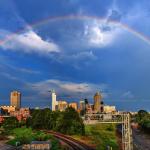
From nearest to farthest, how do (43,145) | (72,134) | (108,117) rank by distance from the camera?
1. (43,145)
2. (108,117)
3. (72,134)

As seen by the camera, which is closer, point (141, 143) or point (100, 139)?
point (100, 139)

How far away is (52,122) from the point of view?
151000 mm

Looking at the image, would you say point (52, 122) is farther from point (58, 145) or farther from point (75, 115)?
point (58, 145)

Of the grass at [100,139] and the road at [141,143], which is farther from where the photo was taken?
the road at [141,143]

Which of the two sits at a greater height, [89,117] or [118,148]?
[89,117]

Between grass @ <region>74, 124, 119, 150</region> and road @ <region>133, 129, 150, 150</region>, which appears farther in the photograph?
road @ <region>133, 129, 150, 150</region>

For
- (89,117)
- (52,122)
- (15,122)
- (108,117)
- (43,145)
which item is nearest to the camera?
(43,145)

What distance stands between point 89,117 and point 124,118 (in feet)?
72.3

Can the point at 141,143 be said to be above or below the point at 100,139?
below

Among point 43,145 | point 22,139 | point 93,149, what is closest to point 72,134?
point 22,139

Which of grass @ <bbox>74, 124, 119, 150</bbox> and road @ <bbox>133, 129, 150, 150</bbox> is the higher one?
grass @ <bbox>74, 124, 119, 150</bbox>

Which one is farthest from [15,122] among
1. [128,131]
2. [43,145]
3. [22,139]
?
[128,131]

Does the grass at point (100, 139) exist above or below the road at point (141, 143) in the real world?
above

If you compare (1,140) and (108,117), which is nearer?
(108,117)
